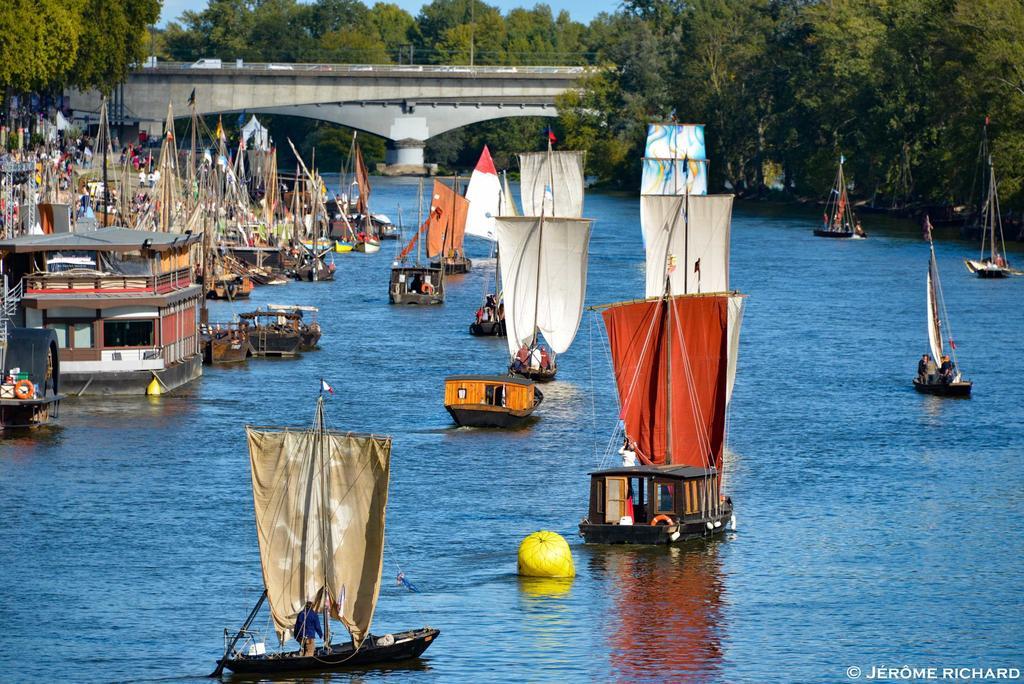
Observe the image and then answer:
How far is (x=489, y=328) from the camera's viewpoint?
407 ft

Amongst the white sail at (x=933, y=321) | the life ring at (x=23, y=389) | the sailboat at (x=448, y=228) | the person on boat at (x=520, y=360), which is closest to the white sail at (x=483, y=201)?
the sailboat at (x=448, y=228)

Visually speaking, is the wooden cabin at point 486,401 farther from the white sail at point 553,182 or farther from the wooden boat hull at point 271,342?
the white sail at point 553,182

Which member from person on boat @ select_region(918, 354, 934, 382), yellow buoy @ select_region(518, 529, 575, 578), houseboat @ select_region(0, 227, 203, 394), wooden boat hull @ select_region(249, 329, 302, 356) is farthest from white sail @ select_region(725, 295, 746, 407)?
wooden boat hull @ select_region(249, 329, 302, 356)

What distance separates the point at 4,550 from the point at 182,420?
24.0 metres

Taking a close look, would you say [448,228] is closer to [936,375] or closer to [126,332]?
[936,375]

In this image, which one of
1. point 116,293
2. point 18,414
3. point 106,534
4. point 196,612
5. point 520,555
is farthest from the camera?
point 116,293

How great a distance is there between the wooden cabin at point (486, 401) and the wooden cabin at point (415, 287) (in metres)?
54.5

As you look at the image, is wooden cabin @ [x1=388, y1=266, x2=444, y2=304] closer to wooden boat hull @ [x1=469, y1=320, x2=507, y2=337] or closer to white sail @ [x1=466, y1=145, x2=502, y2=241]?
white sail @ [x1=466, y1=145, x2=502, y2=241]

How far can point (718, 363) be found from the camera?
7312 centimetres

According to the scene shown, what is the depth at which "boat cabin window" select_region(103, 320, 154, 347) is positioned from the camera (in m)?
93.1

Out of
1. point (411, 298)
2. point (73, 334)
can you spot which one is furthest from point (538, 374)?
point (411, 298)

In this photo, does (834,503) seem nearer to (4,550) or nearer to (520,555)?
(520,555)

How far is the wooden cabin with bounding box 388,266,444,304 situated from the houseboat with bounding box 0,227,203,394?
45.4 meters

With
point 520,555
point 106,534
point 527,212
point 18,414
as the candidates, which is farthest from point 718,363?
point 527,212
